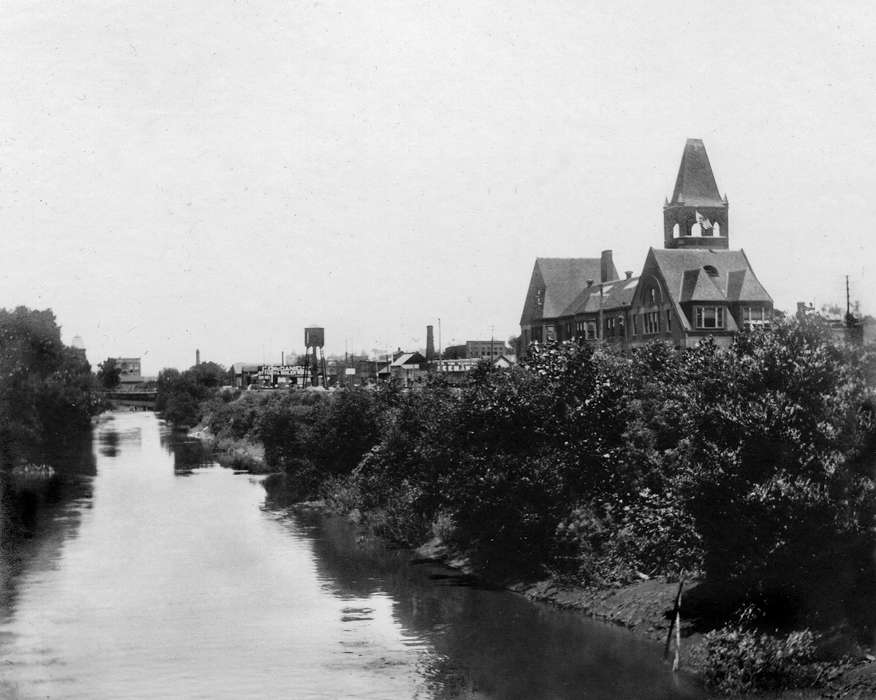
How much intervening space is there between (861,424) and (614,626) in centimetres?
1258

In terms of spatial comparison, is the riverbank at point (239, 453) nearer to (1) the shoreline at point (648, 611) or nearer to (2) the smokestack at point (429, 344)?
(1) the shoreline at point (648, 611)

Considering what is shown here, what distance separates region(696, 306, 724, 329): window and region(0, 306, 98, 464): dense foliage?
56428 millimetres

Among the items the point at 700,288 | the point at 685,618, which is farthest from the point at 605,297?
the point at 685,618

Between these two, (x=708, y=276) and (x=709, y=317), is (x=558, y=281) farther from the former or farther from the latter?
(x=709, y=317)

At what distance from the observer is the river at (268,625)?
100ft

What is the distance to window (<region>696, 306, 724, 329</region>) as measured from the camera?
3600 inches

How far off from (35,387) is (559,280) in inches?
2429

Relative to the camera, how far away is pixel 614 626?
3812 cm

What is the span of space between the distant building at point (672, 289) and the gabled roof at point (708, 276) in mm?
89

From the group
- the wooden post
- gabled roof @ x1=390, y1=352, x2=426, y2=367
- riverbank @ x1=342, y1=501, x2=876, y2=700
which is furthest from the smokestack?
the wooden post

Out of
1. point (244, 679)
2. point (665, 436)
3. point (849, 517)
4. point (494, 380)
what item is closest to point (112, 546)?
point (494, 380)

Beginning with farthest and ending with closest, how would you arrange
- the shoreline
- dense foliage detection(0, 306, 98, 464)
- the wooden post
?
dense foliage detection(0, 306, 98, 464) → the wooden post → the shoreline

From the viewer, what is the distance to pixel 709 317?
91.6 meters

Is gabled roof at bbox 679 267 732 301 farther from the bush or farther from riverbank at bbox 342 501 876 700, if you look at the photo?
the bush
